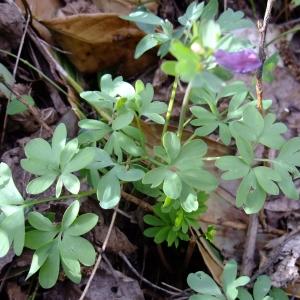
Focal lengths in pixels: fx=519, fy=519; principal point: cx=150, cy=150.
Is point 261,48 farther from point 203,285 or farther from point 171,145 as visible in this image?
point 203,285

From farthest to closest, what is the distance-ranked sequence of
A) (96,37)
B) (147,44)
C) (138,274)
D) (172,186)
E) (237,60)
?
(96,37), (138,274), (147,44), (172,186), (237,60)

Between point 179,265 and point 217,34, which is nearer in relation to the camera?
point 217,34

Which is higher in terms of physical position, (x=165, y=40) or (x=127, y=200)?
(x=165, y=40)

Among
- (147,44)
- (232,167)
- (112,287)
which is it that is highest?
(147,44)

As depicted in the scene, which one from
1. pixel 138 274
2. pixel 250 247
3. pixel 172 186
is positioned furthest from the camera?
pixel 250 247

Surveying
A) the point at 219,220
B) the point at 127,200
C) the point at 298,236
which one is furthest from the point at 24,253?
the point at 298,236

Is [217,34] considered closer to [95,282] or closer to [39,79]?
[95,282]

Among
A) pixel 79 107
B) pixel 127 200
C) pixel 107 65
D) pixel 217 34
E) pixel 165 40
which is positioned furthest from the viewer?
pixel 107 65

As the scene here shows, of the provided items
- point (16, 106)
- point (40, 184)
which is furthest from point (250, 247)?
point (16, 106)

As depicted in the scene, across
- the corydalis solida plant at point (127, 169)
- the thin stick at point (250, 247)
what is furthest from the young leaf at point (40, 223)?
the thin stick at point (250, 247)
